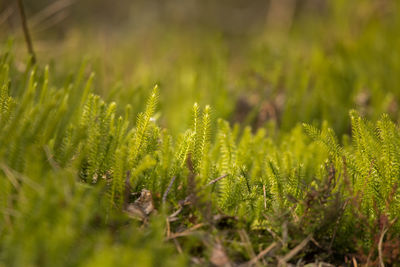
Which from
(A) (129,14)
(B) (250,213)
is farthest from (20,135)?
(A) (129,14)

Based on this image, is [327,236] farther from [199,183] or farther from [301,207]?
[199,183]

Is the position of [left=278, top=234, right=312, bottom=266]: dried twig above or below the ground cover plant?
below

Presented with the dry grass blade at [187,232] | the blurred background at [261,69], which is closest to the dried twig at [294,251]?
the dry grass blade at [187,232]

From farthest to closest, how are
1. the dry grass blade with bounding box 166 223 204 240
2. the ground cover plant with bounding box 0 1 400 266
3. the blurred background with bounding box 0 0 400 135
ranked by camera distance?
1. the blurred background with bounding box 0 0 400 135
2. the dry grass blade with bounding box 166 223 204 240
3. the ground cover plant with bounding box 0 1 400 266

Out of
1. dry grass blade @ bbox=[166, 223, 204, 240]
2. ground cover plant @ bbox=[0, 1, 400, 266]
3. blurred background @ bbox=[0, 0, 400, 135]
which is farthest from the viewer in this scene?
blurred background @ bbox=[0, 0, 400, 135]

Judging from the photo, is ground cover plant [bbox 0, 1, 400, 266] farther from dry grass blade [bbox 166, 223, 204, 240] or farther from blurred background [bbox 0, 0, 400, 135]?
blurred background [bbox 0, 0, 400, 135]

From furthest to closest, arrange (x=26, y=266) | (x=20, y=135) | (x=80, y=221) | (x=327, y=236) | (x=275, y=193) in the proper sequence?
(x=275, y=193)
(x=327, y=236)
(x=20, y=135)
(x=80, y=221)
(x=26, y=266)

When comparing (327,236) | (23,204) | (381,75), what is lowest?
(327,236)

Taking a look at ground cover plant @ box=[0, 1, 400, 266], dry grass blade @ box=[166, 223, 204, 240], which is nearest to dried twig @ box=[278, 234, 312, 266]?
ground cover plant @ box=[0, 1, 400, 266]

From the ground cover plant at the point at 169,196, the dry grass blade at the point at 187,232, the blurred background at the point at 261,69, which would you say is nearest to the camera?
the ground cover plant at the point at 169,196

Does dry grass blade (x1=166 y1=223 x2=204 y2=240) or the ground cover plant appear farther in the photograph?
dry grass blade (x1=166 y1=223 x2=204 y2=240)

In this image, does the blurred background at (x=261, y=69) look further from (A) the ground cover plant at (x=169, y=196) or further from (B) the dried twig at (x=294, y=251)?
(B) the dried twig at (x=294, y=251)
